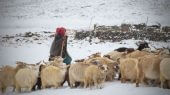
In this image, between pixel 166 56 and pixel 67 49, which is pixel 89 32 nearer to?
pixel 67 49

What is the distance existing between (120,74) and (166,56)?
0.58m

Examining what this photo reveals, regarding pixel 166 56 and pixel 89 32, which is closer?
pixel 166 56

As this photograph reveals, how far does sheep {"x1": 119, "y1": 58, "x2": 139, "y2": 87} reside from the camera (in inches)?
153

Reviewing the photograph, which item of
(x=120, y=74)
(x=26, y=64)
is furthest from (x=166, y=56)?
(x=26, y=64)

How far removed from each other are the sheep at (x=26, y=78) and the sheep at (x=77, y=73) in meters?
0.31

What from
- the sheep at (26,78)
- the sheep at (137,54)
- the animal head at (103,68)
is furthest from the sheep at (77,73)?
the sheep at (137,54)

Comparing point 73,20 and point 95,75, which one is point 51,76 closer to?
point 95,75

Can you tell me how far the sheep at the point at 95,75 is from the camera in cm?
384

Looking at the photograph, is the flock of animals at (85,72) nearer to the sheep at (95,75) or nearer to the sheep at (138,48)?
the sheep at (95,75)

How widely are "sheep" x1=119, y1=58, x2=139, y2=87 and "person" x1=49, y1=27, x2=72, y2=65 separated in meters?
0.67

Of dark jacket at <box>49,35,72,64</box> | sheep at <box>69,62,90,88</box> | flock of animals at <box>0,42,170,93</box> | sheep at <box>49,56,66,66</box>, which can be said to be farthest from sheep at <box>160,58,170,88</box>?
dark jacket at <box>49,35,72,64</box>

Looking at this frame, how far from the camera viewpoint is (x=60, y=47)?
14.7 ft

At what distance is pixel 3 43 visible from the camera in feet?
12.5

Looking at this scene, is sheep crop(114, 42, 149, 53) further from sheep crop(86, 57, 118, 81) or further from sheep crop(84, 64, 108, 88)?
sheep crop(84, 64, 108, 88)
